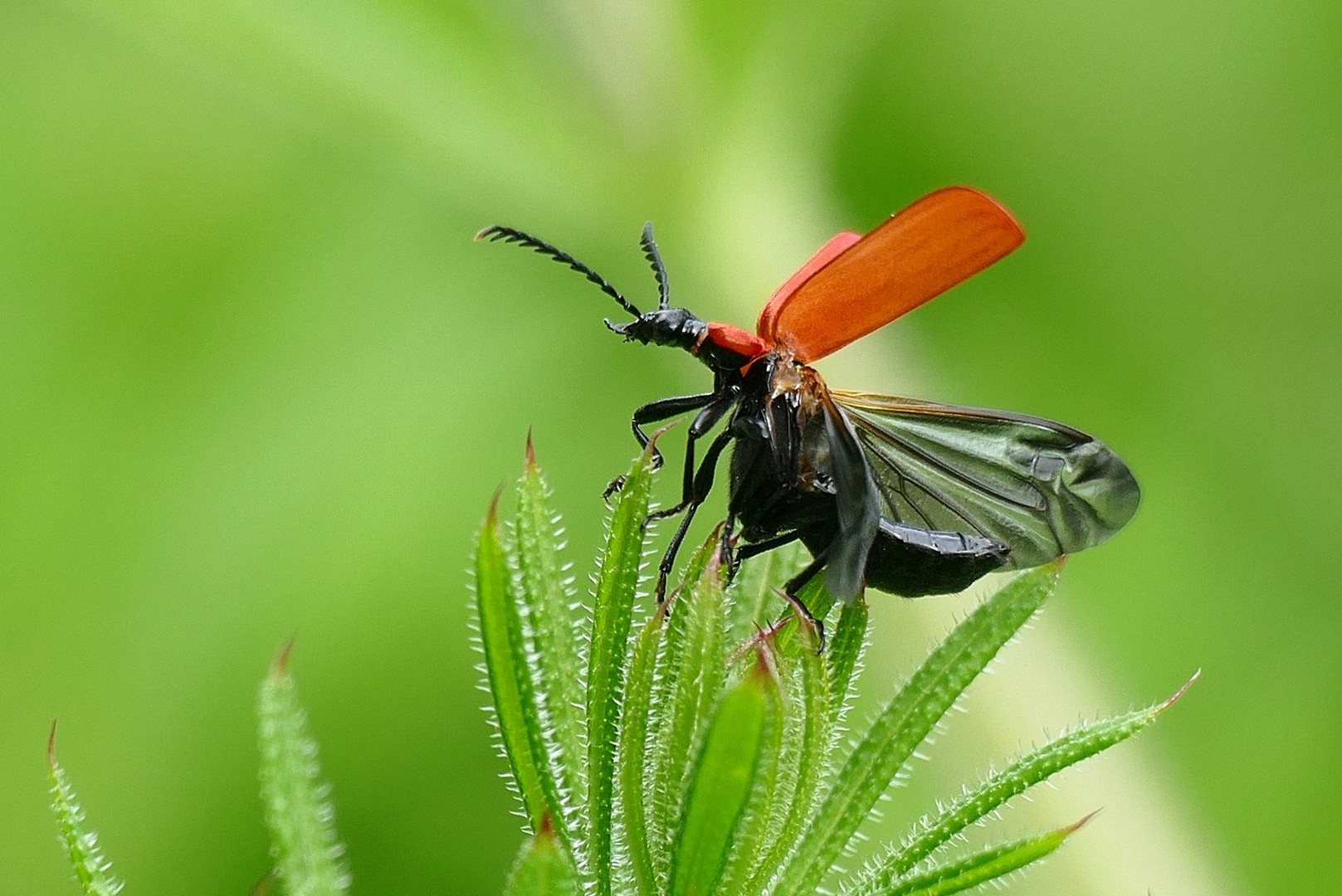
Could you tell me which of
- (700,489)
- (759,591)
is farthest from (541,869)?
(700,489)

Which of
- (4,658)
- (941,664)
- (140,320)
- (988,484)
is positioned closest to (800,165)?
(140,320)

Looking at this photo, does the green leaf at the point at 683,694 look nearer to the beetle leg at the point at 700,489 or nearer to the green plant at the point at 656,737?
the green plant at the point at 656,737

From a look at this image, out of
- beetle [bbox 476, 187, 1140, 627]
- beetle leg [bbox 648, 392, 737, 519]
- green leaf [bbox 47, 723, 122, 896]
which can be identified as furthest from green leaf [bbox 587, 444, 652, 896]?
beetle leg [bbox 648, 392, 737, 519]

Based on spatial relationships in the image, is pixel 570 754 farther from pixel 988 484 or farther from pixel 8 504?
pixel 8 504

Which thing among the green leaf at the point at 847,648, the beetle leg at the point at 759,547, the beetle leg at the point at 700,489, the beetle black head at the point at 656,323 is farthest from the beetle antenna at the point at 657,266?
the green leaf at the point at 847,648

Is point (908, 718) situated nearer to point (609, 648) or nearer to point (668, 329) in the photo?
point (609, 648)

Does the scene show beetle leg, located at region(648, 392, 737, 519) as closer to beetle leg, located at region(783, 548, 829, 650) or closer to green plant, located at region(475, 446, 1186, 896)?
beetle leg, located at region(783, 548, 829, 650)
